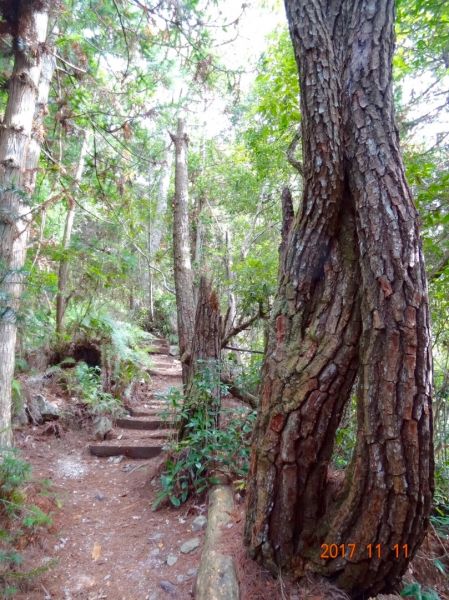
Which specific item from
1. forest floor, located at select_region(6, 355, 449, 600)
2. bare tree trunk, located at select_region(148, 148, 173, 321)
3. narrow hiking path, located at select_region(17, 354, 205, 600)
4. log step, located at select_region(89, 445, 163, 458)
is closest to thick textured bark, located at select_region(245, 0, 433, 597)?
forest floor, located at select_region(6, 355, 449, 600)

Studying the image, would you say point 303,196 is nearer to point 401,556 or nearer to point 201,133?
point 401,556

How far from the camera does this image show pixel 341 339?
6.95 feet

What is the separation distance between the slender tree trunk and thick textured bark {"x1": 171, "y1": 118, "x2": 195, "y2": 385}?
2.34m

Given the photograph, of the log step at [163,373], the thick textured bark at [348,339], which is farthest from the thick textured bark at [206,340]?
the log step at [163,373]

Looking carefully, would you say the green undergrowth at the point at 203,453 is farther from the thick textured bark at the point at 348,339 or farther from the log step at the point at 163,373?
the log step at the point at 163,373

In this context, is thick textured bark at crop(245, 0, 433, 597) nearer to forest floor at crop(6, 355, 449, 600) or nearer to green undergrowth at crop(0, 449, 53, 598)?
forest floor at crop(6, 355, 449, 600)

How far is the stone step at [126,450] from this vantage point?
5332 millimetres

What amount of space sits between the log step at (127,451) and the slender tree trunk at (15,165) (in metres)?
1.66

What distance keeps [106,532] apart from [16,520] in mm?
885

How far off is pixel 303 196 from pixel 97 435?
5147mm

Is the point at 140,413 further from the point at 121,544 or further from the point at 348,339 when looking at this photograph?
the point at 348,339

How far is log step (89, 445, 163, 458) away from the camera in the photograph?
17.5ft

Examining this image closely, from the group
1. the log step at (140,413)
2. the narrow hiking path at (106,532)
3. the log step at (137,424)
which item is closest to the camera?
the narrow hiking path at (106,532)

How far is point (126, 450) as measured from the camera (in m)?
5.39
